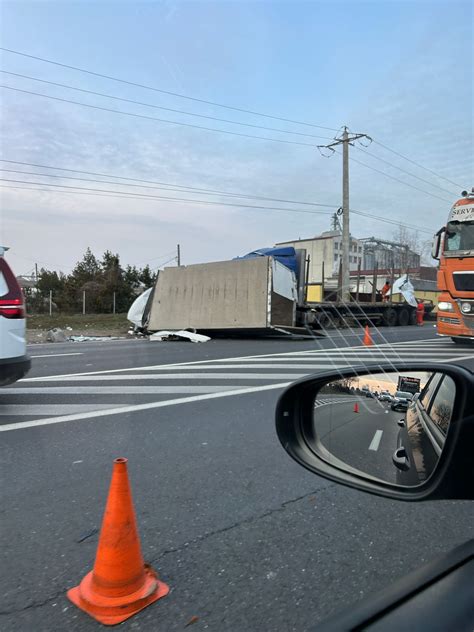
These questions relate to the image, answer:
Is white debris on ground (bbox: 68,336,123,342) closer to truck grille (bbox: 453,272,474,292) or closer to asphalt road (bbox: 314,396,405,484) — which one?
truck grille (bbox: 453,272,474,292)

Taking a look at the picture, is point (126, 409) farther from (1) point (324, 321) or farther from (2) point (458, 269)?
(1) point (324, 321)

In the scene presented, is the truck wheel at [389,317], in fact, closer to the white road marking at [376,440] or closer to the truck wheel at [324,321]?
the truck wheel at [324,321]

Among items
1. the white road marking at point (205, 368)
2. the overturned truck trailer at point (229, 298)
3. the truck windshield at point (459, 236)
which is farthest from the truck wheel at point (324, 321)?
the white road marking at point (205, 368)

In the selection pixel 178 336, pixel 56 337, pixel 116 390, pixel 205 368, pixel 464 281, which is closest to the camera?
pixel 116 390

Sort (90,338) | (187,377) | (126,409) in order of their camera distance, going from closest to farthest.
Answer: (126,409) → (187,377) → (90,338)

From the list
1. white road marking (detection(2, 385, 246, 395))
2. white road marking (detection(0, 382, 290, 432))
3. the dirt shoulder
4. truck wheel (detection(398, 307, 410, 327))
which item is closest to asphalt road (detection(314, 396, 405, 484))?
white road marking (detection(0, 382, 290, 432))

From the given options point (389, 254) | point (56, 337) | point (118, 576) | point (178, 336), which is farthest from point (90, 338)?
point (389, 254)

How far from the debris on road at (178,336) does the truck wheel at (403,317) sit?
45.2 ft

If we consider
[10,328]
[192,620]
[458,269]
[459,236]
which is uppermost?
[459,236]

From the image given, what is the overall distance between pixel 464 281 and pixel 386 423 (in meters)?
10.9

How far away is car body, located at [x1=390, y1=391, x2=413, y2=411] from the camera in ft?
6.18

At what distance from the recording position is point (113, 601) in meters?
2.18

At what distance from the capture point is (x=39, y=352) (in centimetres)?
1264

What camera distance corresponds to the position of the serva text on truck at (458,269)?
11508 mm
